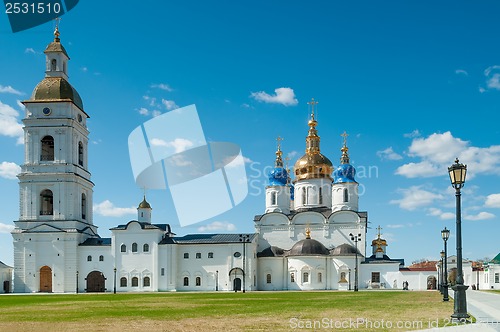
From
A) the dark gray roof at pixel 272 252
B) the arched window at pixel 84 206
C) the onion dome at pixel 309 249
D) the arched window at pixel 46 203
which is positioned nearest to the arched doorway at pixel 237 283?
the dark gray roof at pixel 272 252

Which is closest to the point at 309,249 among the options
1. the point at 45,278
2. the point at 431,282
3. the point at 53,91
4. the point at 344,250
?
the point at 344,250

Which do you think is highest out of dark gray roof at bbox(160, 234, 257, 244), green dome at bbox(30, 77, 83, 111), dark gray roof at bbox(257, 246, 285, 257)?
green dome at bbox(30, 77, 83, 111)

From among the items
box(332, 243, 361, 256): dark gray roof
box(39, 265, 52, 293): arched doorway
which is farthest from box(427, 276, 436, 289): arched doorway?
box(39, 265, 52, 293): arched doorway

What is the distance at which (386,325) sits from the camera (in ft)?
49.5

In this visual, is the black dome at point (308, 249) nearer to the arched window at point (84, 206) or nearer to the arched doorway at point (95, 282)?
the arched doorway at point (95, 282)

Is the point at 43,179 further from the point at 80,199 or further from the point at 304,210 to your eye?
the point at 304,210

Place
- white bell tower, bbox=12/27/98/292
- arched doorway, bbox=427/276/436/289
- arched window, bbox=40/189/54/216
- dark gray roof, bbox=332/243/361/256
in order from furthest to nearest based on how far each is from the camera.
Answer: arched doorway, bbox=427/276/436/289
dark gray roof, bbox=332/243/361/256
arched window, bbox=40/189/54/216
white bell tower, bbox=12/27/98/292

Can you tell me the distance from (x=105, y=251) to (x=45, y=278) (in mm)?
6202

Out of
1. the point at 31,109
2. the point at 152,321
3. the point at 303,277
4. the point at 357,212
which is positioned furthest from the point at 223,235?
the point at 152,321

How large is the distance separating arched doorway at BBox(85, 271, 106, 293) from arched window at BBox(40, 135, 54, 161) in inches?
473

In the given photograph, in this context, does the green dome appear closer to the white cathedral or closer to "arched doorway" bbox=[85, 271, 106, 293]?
the white cathedral

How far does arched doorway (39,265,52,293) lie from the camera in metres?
60.0

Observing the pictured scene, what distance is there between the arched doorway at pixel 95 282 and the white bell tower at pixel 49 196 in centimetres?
174

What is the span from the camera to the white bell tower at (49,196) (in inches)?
2350
